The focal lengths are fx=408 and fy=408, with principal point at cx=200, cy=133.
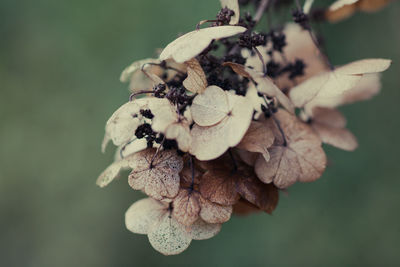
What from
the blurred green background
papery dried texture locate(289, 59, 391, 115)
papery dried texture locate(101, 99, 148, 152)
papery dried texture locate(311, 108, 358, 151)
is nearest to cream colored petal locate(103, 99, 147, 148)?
papery dried texture locate(101, 99, 148, 152)

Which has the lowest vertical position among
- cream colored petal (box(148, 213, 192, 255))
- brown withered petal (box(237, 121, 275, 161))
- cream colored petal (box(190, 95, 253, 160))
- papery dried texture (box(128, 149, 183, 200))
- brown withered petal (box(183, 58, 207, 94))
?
cream colored petal (box(148, 213, 192, 255))

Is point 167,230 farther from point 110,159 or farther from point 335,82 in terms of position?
point 110,159

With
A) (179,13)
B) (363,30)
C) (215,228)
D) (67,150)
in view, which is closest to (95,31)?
(179,13)

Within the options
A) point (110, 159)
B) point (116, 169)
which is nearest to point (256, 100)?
point (116, 169)

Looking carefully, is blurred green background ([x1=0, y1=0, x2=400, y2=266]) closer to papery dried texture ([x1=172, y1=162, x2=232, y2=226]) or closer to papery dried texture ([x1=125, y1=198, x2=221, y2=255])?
papery dried texture ([x1=125, y1=198, x2=221, y2=255])

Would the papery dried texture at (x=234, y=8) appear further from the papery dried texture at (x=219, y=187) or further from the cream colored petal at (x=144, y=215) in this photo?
the cream colored petal at (x=144, y=215)

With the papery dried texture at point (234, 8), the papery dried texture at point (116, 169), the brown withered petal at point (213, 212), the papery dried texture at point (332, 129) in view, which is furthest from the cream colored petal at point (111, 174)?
the papery dried texture at point (332, 129)
